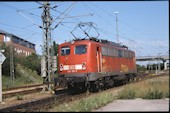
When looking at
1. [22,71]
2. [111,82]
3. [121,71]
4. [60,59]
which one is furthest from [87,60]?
[22,71]

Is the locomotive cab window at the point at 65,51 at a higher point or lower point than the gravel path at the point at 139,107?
higher

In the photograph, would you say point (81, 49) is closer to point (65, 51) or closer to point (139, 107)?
point (65, 51)

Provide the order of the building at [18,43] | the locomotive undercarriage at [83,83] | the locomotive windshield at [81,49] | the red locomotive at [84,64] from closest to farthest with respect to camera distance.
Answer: the locomotive undercarriage at [83,83]
the red locomotive at [84,64]
the locomotive windshield at [81,49]
the building at [18,43]

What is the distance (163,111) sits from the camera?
10.8m

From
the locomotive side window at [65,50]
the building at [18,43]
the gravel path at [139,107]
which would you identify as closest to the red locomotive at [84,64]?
the locomotive side window at [65,50]

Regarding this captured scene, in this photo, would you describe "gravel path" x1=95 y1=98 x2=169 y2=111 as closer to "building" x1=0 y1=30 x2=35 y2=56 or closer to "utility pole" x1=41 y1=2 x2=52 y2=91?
"utility pole" x1=41 y1=2 x2=52 y2=91

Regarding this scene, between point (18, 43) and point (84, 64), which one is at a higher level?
point (18, 43)

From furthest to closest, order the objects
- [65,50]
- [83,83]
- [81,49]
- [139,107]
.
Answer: [65,50] < [81,49] < [83,83] < [139,107]

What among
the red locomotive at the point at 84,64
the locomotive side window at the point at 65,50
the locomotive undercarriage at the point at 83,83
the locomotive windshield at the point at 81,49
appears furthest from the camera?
the locomotive side window at the point at 65,50

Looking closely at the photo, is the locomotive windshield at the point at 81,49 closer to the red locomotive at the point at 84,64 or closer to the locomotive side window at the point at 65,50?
the red locomotive at the point at 84,64

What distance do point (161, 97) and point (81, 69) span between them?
747cm

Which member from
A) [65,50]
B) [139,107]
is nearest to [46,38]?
[65,50]

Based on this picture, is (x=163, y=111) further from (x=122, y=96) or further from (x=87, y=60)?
(x=87, y=60)

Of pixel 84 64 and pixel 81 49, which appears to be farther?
pixel 81 49
